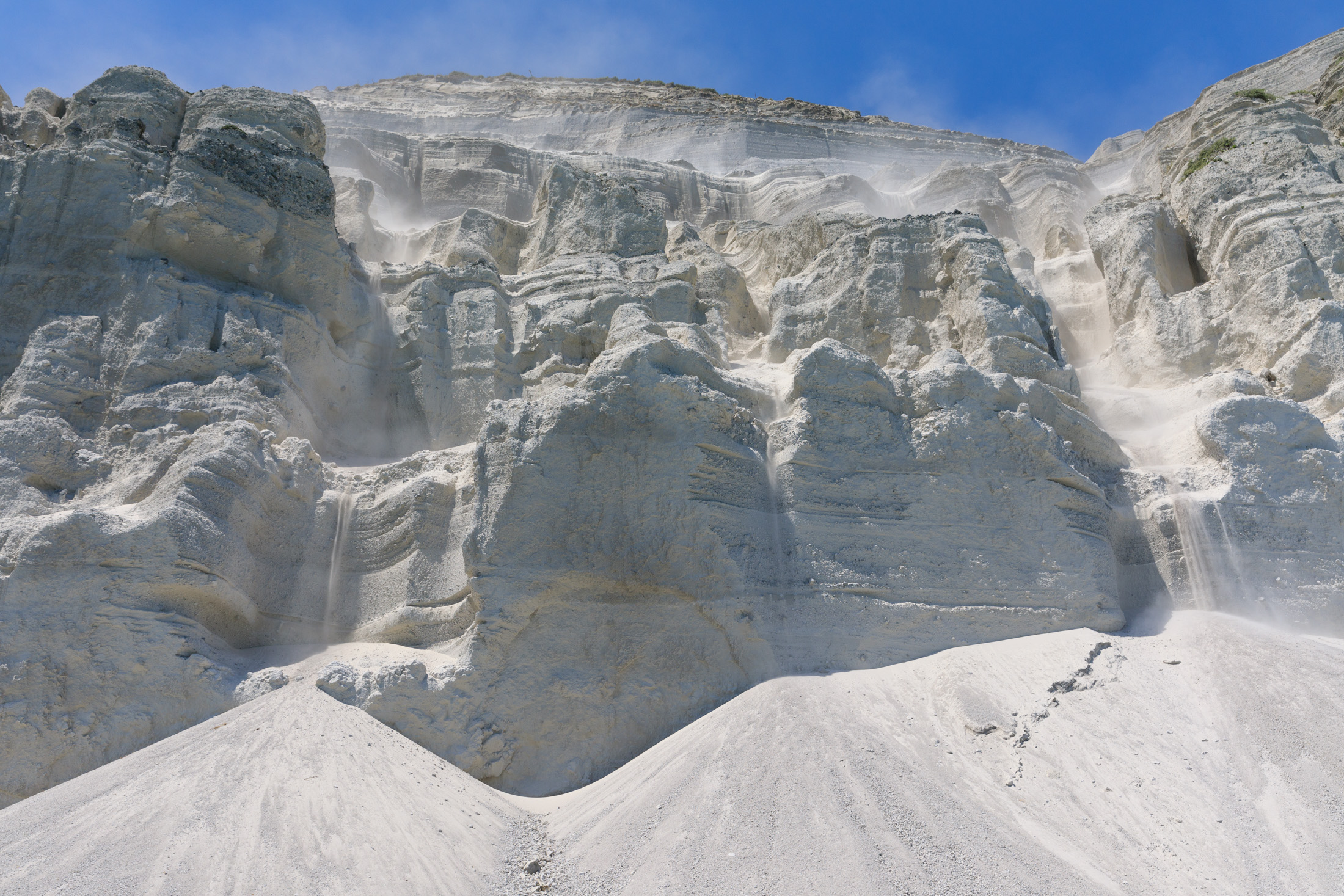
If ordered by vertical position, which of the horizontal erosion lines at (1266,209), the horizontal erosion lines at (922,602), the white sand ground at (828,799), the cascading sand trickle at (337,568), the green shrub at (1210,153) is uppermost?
the green shrub at (1210,153)

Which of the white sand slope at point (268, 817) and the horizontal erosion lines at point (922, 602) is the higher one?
the horizontal erosion lines at point (922, 602)

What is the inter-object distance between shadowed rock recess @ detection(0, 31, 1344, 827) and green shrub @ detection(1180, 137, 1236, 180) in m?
0.36

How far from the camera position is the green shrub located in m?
16.1

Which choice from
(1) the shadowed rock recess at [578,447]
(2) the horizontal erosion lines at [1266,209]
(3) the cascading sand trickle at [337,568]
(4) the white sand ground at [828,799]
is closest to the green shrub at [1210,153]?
(1) the shadowed rock recess at [578,447]

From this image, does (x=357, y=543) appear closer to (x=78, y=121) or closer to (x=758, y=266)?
(x=78, y=121)

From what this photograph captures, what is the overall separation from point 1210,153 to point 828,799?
14.5 metres

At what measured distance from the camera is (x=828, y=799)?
748cm

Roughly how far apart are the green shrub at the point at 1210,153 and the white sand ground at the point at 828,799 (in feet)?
33.7

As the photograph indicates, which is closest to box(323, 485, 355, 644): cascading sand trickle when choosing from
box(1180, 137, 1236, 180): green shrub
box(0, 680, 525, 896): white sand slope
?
box(0, 680, 525, 896): white sand slope

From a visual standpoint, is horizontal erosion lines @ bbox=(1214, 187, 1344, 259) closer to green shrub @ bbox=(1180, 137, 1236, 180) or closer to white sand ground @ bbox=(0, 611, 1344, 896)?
green shrub @ bbox=(1180, 137, 1236, 180)

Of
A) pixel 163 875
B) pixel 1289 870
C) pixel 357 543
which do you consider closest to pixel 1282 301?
pixel 1289 870

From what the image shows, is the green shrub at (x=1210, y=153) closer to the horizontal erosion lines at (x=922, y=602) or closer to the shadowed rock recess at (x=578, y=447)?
the shadowed rock recess at (x=578, y=447)

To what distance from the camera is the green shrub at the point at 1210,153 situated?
52.8ft

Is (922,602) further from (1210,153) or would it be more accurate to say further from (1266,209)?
(1210,153)
